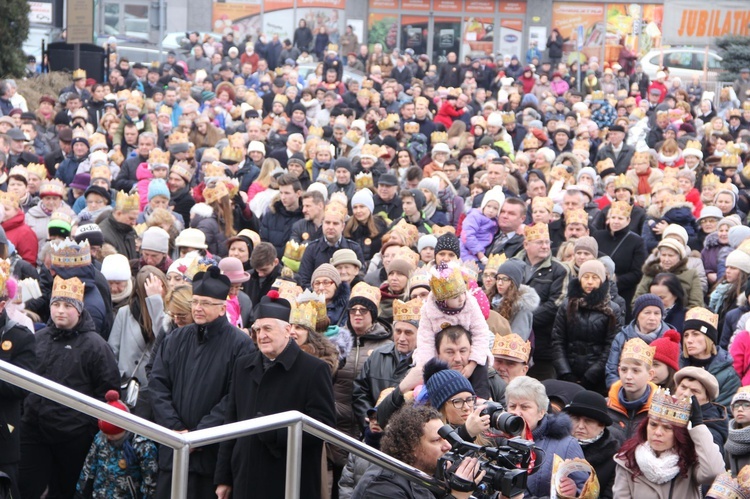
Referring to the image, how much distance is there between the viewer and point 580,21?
130ft

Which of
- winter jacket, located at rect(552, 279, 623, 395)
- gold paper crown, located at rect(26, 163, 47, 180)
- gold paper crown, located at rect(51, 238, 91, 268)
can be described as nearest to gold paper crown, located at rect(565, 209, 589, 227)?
winter jacket, located at rect(552, 279, 623, 395)

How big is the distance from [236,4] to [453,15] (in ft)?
23.6

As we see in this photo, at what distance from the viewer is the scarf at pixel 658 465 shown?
6340 mm

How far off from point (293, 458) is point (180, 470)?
75cm

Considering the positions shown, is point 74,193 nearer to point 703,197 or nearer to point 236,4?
point 703,197

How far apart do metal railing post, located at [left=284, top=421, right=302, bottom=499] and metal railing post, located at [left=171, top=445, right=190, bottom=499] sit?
0.62 m

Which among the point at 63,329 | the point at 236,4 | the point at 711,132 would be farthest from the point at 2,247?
the point at 236,4

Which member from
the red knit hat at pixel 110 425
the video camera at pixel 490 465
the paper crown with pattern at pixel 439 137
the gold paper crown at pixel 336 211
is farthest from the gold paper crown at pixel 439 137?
the video camera at pixel 490 465

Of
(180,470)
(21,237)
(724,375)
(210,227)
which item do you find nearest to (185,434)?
(180,470)

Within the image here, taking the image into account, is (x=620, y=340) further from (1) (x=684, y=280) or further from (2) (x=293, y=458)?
(2) (x=293, y=458)

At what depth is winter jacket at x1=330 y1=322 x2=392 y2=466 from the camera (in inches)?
306

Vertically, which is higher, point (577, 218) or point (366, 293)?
point (577, 218)

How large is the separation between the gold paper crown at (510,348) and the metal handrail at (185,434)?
2.58m

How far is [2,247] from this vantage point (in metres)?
9.44
